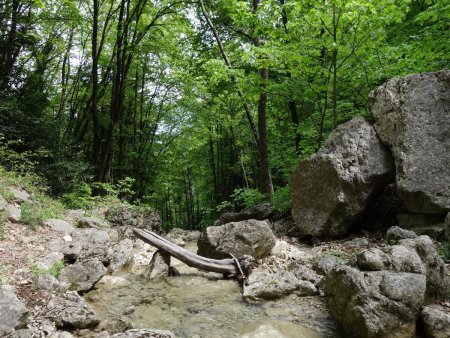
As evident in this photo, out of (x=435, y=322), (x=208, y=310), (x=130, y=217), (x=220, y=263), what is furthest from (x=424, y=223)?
(x=130, y=217)

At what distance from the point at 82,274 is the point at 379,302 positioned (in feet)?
16.7

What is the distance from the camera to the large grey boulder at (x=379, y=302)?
382cm

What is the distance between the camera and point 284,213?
36.1 ft

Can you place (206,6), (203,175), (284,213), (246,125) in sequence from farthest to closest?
(203,175) → (246,125) → (206,6) → (284,213)

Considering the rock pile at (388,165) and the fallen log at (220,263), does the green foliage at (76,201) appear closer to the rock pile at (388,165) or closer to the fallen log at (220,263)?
the fallen log at (220,263)

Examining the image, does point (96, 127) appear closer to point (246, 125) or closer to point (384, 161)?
point (246, 125)

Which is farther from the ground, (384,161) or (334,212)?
(384,161)

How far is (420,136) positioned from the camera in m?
6.93

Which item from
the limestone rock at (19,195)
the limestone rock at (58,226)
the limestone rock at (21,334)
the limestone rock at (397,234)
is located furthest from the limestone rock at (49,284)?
the limestone rock at (397,234)

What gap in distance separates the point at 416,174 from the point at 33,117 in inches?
491

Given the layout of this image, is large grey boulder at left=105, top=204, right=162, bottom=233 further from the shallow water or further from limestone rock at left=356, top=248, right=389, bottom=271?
limestone rock at left=356, top=248, right=389, bottom=271

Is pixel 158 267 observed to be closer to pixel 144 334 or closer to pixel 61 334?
pixel 61 334

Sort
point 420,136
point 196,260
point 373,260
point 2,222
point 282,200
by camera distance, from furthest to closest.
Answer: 1. point 282,200
2. point 196,260
3. point 420,136
4. point 2,222
5. point 373,260

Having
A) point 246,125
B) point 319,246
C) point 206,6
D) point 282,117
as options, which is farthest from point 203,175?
point 319,246
